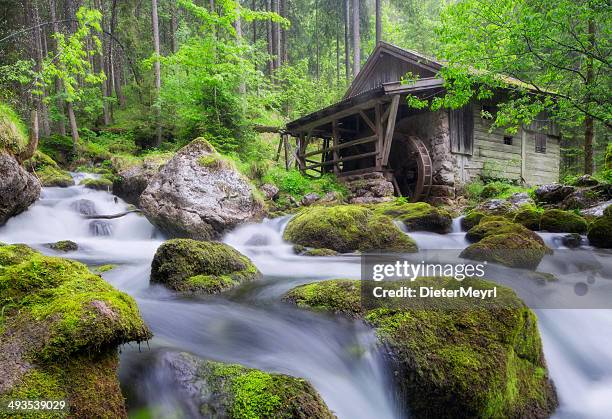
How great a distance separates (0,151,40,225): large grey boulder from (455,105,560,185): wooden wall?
12403 mm

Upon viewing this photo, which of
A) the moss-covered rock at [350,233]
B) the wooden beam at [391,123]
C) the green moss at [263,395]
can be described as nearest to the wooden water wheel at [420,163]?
the wooden beam at [391,123]

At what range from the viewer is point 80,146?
15.1 meters

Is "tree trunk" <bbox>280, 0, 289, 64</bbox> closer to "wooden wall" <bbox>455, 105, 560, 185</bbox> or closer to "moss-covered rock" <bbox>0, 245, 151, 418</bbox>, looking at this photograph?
"wooden wall" <bbox>455, 105, 560, 185</bbox>

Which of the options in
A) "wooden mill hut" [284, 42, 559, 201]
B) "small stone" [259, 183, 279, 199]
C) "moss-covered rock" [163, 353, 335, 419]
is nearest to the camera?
"moss-covered rock" [163, 353, 335, 419]

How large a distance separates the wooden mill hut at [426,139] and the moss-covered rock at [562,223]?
5.40 metres

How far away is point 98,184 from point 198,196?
19.4 ft

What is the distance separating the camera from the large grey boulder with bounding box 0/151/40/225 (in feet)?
22.2

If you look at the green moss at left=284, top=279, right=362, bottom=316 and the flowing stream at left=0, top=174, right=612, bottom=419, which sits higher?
the green moss at left=284, top=279, right=362, bottom=316

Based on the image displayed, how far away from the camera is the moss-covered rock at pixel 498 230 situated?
5809mm

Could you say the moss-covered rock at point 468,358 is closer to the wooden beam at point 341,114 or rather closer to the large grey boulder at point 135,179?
the large grey boulder at point 135,179

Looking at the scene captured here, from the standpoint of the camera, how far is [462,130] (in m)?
13.5

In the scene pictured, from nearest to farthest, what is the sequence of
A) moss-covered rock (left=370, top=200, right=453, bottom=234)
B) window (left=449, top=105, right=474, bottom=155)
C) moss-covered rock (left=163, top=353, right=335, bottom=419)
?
1. moss-covered rock (left=163, top=353, right=335, bottom=419)
2. moss-covered rock (left=370, top=200, right=453, bottom=234)
3. window (left=449, top=105, right=474, bottom=155)

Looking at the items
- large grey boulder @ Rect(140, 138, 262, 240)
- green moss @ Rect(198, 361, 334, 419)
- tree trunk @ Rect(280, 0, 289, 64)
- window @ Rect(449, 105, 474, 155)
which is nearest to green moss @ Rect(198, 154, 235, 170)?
large grey boulder @ Rect(140, 138, 262, 240)

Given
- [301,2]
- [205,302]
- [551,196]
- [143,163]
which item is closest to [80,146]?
[143,163]
